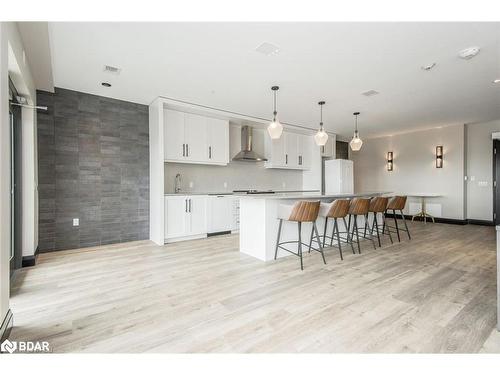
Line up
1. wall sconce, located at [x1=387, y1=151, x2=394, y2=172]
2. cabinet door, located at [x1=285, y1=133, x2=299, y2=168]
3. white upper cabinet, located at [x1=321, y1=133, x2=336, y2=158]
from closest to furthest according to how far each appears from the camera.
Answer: cabinet door, located at [x1=285, y1=133, x2=299, y2=168] < white upper cabinet, located at [x1=321, y1=133, x2=336, y2=158] < wall sconce, located at [x1=387, y1=151, x2=394, y2=172]

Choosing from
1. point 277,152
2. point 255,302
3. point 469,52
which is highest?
point 469,52

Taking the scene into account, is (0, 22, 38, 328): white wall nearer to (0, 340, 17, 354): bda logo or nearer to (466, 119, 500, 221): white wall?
(0, 340, 17, 354): bda logo

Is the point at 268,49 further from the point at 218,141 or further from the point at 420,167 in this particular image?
the point at 420,167

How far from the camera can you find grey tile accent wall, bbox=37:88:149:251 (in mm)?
3777

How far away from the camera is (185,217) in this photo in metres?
4.59

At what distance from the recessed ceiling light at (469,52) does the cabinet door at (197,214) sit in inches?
166

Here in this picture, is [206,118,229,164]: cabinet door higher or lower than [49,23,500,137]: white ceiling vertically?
lower

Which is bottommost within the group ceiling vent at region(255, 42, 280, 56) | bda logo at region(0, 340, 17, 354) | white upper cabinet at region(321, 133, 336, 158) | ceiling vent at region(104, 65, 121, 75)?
bda logo at region(0, 340, 17, 354)

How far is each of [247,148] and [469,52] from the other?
3970mm

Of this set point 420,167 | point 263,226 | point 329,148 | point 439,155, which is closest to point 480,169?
point 439,155

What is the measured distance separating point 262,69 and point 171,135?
2.18m

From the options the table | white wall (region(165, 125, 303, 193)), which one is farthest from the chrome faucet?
the table

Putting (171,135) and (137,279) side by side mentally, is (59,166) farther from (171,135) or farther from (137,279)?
(137,279)

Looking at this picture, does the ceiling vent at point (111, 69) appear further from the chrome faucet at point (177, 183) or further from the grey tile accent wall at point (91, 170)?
the chrome faucet at point (177, 183)
